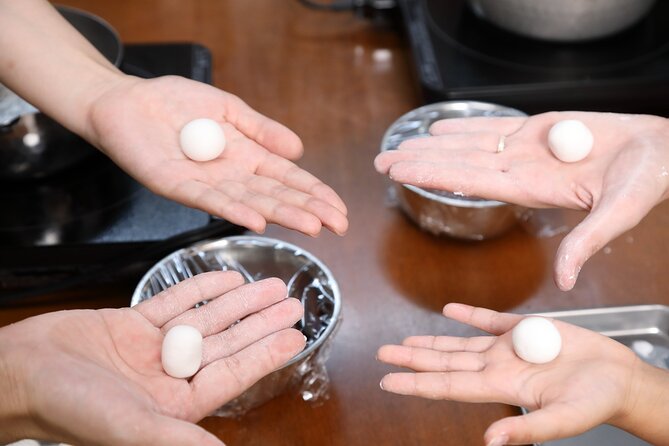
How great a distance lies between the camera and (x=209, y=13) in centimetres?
193

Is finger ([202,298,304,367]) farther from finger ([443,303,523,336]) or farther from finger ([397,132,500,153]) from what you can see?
finger ([397,132,500,153])

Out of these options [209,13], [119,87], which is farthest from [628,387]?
[209,13]

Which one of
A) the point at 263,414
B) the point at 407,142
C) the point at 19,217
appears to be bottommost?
the point at 263,414

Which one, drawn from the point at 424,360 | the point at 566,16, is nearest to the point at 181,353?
the point at 424,360

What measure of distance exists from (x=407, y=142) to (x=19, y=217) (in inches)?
25.6

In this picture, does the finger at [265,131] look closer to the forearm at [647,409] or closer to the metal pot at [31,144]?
the metal pot at [31,144]

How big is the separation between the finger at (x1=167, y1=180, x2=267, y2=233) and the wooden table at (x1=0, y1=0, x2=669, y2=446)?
0.26 meters

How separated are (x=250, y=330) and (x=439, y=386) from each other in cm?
25

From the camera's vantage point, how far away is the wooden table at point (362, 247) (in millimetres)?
1102

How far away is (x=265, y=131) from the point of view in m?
1.23

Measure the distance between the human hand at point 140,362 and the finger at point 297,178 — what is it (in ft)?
0.48

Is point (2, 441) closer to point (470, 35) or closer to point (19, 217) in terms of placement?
point (19, 217)

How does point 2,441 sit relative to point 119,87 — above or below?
below

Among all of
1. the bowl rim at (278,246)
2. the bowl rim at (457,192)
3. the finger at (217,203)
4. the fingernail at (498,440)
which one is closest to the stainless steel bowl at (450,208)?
the bowl rim at (457,192)
